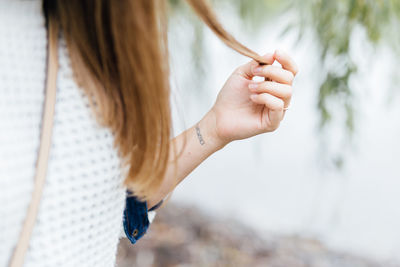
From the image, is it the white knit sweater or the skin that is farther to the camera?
the skin

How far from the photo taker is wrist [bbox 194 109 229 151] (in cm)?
67

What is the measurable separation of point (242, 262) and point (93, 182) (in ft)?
6.07

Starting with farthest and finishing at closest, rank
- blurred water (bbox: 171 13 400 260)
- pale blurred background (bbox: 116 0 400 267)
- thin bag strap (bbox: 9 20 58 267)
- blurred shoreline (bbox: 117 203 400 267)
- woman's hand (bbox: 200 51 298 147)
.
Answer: blurred water (bbox: 171 13 400 260), blurred shoreline (bbox: 117 203 400 267), pale blurred background (bbox: 116 0 400 267), woman's hand (bbox: 200 51 298 147), thin bag strap (bbox: 9 20 58 267)

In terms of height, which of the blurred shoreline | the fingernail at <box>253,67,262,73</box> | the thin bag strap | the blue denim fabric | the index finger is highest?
the index finger

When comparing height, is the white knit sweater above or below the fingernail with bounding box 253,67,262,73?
below

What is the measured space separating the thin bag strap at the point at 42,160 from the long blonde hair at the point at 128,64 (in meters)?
0.03

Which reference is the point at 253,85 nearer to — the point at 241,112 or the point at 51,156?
the point at 241,112

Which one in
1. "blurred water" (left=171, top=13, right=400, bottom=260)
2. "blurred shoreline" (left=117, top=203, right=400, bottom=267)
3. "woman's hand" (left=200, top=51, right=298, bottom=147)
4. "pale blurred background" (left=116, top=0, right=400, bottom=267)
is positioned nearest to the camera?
"woman's hand" (left=200, top=51, right=298, bottom=147)

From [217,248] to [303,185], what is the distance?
3.44 feet

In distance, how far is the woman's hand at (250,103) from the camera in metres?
0.58

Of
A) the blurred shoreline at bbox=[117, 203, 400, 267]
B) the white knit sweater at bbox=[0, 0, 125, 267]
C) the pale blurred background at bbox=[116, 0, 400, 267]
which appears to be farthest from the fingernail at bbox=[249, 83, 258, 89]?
the blurred shoreline at bbox=[117, 203, 400, 267]

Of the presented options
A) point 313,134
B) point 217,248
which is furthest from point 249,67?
point 217,248

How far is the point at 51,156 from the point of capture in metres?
0.49

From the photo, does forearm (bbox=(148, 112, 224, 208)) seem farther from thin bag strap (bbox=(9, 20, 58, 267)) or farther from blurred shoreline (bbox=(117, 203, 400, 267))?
blurred shoreline (bbox=(117, 203, 400, 267))
